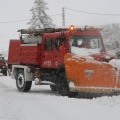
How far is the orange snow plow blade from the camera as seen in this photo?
12.8m

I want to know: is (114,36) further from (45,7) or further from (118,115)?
(118,115)

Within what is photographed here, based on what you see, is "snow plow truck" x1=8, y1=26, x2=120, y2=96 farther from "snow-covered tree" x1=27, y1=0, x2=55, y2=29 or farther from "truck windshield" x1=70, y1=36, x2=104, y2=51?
"snow-covered tree" x1=27, y1=0, x2=55, y2=29

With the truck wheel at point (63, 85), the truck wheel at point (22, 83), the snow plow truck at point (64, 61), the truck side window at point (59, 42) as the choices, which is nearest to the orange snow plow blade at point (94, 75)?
the snow plow truck at point (64, 61)

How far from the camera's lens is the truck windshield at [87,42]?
1430cm

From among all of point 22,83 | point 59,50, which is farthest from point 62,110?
point 22,83

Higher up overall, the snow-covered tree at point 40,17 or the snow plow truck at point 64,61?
the snow-covered tree at point 40,17

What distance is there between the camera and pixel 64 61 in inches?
544

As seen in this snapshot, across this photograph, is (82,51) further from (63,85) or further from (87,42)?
(63,85)

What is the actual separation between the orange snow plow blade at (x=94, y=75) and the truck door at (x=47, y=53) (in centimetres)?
208

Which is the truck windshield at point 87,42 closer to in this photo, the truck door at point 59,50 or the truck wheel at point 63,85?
the truck door at point 59,50

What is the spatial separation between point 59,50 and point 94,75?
2227mm

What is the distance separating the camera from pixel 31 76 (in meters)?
16.9

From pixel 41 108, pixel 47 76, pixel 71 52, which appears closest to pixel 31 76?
pixel 47 76

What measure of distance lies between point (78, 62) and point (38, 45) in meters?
3.40
